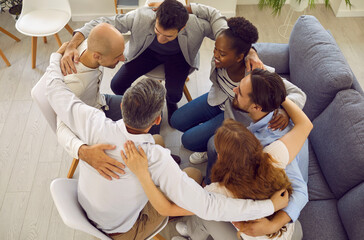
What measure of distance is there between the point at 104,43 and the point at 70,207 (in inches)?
33.7

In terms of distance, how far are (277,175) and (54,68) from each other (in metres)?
1.29

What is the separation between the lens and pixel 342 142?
5.74 feet

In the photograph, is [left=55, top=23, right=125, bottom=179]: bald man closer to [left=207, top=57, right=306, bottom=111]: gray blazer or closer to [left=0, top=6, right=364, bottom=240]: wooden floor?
[left=207, top=57, right=306, bottom=111]: gray blazer

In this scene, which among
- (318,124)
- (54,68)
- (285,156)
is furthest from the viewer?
(318,124)

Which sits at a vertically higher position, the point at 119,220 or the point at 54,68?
the point at 54,68

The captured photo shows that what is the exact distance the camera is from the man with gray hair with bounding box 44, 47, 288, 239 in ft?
4.03

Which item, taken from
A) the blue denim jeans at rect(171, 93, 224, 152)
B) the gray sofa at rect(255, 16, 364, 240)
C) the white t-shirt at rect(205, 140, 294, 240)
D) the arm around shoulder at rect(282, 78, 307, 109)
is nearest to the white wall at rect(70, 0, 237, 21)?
the gray sofa at rect(255, 16, 364, 240)

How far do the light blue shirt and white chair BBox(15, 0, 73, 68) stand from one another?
84.5 inches

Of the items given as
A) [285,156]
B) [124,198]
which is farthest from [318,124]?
[124,198]

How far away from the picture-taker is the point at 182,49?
6.84 ft

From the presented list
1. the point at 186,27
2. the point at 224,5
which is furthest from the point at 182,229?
the point at 224,5

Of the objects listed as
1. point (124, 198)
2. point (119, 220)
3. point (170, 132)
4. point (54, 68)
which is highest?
point (54, 68)

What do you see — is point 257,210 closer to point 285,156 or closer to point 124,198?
point 285,156

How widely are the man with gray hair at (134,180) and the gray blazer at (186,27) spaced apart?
814mm
